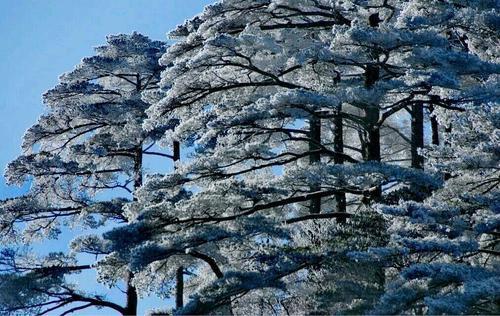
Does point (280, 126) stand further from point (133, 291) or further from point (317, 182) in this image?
point (133, 291)

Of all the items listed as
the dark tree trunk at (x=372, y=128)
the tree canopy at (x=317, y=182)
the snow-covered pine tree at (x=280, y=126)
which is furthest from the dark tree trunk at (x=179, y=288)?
the dark tree trunk at (x=372, y=128)

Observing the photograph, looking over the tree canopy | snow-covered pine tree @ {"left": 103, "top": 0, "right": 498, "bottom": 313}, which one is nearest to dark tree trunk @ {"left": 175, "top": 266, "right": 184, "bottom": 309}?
the tree canopy

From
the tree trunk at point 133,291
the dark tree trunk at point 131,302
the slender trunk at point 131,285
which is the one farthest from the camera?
the dark tree trunk at point 131,302

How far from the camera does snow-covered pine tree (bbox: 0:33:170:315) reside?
17.9 meters

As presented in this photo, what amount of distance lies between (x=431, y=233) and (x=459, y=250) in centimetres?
108

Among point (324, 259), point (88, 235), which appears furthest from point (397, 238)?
point (88, 235)

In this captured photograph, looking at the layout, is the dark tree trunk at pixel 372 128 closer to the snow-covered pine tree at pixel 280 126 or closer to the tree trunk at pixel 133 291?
the snow-covered pine tree at pixel 280 126

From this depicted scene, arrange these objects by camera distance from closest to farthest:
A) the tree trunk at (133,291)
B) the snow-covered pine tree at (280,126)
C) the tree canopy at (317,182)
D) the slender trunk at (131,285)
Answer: the tree canopy at (317,182), the snow-covered pine tree at (280,126), the slender trunk at (131,285), the tree trunk at (133,291)

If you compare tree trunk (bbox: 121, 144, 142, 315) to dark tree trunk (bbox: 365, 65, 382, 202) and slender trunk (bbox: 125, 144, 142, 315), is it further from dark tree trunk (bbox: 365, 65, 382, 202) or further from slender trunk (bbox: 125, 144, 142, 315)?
dark tree trunk (bbox: 365, 65, 382, 202)

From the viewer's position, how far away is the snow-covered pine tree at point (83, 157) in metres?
17.9

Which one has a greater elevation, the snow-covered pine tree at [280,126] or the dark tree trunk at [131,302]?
the snow-covered pine tree at [280,126]

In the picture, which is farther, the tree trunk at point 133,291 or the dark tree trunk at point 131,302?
the dark tree trunk at point 131,302

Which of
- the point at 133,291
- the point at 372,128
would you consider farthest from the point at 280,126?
the point at 133,291

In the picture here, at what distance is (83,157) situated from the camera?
20.4 m
